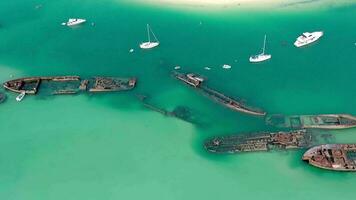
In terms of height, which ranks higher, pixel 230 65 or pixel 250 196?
pixel 230 65

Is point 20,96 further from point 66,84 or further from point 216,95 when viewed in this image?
point 216,95

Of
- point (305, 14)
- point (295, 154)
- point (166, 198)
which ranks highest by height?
point (305, 14)

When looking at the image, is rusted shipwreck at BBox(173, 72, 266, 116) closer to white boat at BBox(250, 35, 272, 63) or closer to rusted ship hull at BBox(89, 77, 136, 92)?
rusted ship hull at BBox(89, 77, 136, 92)

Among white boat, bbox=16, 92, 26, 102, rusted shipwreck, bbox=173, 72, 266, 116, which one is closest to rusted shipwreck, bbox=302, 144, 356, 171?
rusted shipwreck, bbox=173, 72, 266, 116

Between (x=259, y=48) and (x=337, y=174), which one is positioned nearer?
(x=337, y=174)

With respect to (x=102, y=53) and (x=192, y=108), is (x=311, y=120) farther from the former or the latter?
(x=102, y=53)

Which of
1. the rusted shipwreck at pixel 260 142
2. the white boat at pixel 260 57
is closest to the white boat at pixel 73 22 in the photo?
the white boat at pixel 260 57

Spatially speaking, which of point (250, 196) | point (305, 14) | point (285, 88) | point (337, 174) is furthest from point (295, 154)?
point (305, 14)
